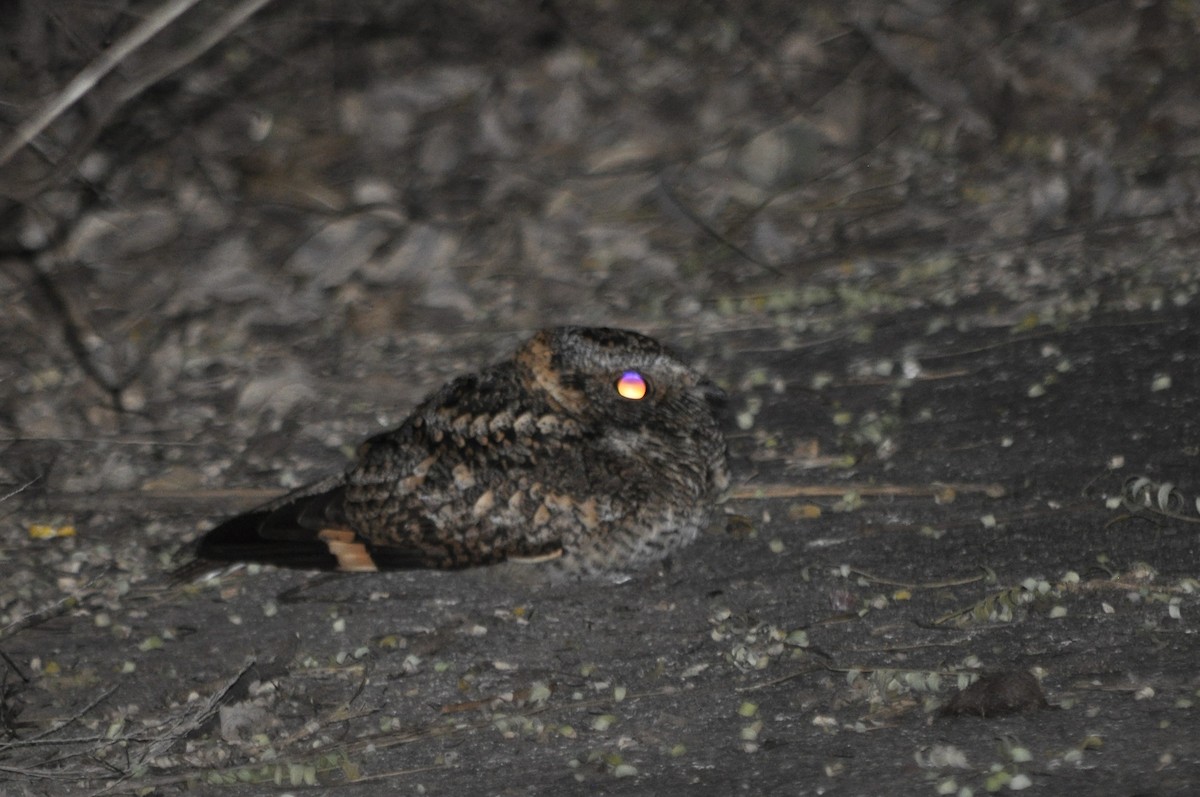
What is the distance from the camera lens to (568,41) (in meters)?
6.94

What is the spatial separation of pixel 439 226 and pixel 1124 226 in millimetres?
2863

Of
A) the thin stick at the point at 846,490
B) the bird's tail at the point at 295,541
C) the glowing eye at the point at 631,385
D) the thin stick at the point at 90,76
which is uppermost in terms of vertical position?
the thin stick at the point at 90,76

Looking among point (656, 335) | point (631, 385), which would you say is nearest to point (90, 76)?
point (631, 385)

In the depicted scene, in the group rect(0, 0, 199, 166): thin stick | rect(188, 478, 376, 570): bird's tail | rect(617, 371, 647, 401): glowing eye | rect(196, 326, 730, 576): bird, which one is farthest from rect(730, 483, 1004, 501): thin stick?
rect(0, 0, 199, 166): thin stick

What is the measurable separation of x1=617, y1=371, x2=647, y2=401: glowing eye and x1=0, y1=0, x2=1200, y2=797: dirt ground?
1.63 ft

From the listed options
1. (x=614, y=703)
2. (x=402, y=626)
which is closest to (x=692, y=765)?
(x=614, y=703)

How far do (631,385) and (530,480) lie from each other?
409mm

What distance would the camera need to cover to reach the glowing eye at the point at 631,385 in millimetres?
3625

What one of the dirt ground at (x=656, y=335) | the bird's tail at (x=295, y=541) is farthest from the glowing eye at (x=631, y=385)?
the bird's tail at (x=295, y=541)

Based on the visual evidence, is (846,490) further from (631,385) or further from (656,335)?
(656,335)

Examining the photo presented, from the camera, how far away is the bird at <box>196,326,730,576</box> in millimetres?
3471

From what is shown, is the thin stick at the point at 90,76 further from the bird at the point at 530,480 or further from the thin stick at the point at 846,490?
the thin stick at the point at 846,490

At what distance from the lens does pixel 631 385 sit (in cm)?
363

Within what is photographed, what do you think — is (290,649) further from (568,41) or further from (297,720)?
(568,41)
